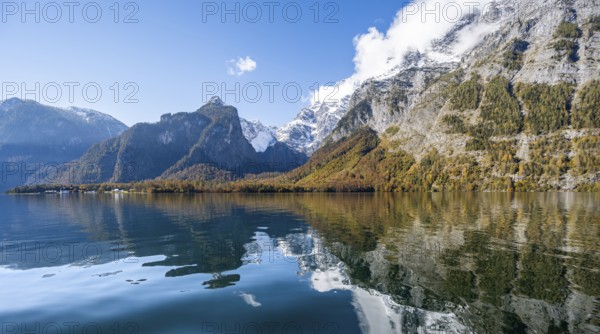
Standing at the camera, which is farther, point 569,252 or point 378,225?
point 378,225

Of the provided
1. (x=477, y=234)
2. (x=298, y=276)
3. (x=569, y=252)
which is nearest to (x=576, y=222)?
(x=477, y=234)

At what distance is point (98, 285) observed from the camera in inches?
946

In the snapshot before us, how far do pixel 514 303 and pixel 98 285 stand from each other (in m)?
26.4

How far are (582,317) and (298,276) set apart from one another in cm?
1692

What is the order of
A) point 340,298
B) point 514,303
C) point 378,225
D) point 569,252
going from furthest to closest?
point 378,225, point 569,252, point 340,298, point 514,303

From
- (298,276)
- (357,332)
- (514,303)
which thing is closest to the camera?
(357,332)

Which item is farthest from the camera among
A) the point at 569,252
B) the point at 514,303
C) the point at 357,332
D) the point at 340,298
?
the point at 569,252

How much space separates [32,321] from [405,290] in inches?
823

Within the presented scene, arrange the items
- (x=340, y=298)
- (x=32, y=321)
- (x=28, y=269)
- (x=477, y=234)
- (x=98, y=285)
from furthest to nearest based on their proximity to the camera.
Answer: (x=477, y=234)
(x=28, y=269)
(x=98, y=285)
(x=340, y=298)
(x=32, y=321)

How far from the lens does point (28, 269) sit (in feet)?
96.3

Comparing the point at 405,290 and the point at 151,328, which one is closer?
the point at 151,328

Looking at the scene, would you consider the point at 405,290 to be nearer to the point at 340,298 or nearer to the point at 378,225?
the point at 340,298

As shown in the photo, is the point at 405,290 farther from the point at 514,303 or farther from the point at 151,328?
the point at 151,328

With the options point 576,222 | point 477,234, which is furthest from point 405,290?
point 576,222
